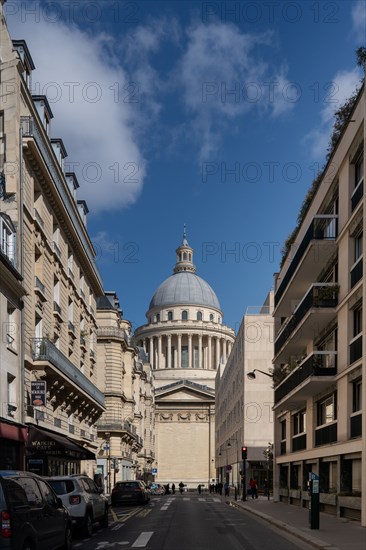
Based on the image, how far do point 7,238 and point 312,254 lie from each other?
11575 mm

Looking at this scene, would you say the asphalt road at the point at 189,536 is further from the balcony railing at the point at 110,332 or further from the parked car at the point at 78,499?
the balcony railing at the point at 110,332

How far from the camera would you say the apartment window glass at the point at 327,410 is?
95.2ft

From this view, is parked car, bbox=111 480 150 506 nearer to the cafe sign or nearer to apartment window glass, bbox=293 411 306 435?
apartment window glass, bbox=293 411 306 435

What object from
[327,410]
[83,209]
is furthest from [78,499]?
[83,209]

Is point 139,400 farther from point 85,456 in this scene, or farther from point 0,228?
point 0,228

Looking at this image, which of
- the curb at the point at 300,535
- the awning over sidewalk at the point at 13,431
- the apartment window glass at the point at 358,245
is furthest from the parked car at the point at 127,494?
the apartment window glass at the point at 358,245

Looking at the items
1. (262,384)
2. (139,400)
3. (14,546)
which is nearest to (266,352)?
(262,384)

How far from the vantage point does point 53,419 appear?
3694 centimetres

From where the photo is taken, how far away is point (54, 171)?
35.7m

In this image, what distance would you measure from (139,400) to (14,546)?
85.9 m

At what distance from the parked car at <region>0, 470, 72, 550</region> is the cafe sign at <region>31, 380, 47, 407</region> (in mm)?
14658

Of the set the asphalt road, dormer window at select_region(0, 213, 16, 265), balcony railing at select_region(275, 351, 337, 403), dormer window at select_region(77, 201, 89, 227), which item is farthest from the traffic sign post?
dormer window at select_region(77, 201, 89, 227)

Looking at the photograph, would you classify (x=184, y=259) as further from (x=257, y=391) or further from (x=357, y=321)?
(x=357, y=321)

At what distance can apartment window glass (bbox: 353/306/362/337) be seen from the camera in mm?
25516
